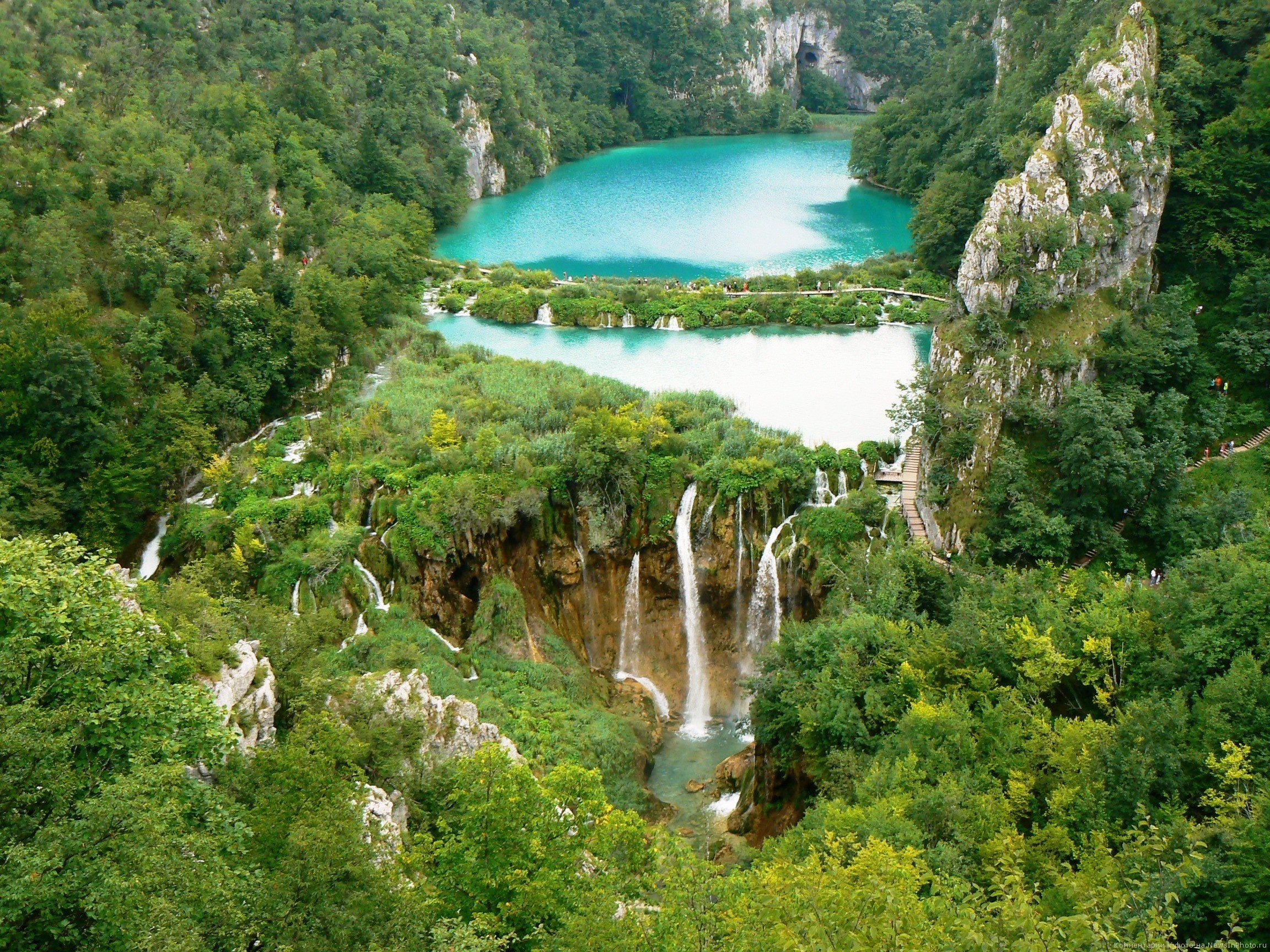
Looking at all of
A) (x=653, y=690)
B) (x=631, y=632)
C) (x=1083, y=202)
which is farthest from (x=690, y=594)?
(x=1083, y=202)

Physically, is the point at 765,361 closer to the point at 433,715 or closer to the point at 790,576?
the point at 790,576

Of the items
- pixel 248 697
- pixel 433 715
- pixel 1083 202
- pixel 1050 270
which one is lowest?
pixel 433 715

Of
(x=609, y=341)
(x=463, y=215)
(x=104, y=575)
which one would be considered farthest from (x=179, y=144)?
(x=104, y=575)

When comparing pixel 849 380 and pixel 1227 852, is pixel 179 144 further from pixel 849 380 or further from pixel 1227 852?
pixel 1227 852

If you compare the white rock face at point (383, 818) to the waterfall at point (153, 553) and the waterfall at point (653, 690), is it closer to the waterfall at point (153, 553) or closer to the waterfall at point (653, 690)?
the waterfall at point (653, 690)

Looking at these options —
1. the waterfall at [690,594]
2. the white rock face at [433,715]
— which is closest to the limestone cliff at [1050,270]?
the waterfall at [690,594]

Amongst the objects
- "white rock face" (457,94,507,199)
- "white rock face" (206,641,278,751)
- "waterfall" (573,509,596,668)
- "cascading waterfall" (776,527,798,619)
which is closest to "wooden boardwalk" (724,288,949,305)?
"cascading waterfall" (776,527,798,619)

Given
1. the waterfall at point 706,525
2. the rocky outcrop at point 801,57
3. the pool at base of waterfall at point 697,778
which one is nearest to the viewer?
the pool at base of waterfall at point 697,778
